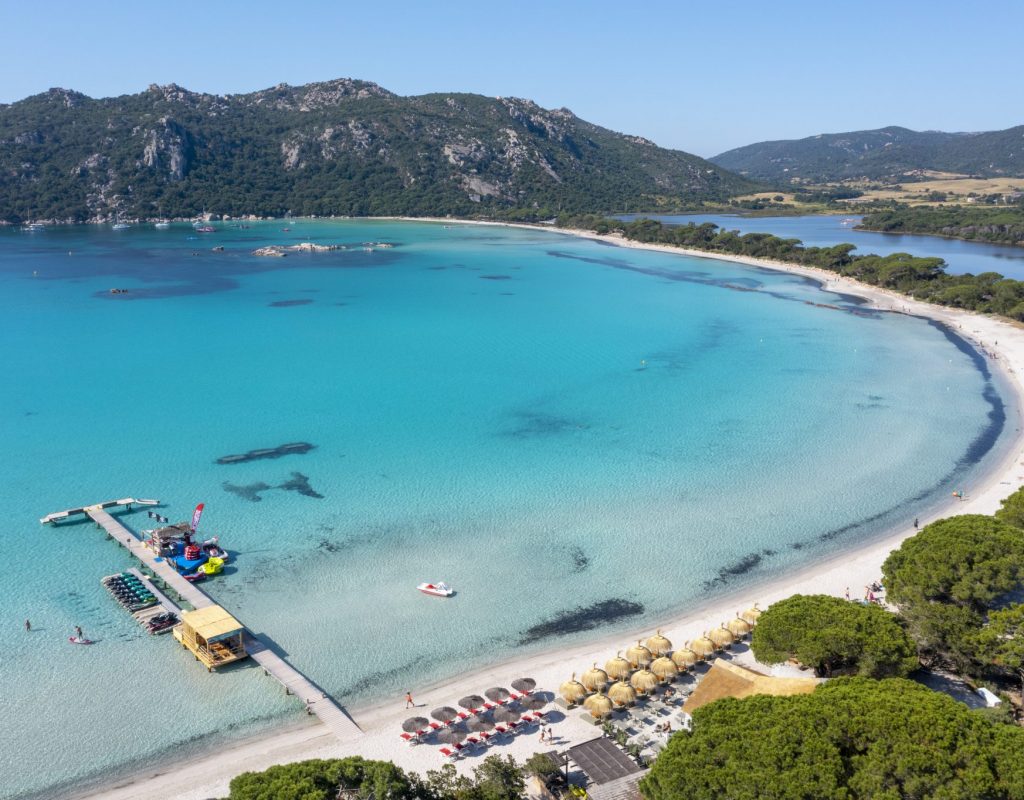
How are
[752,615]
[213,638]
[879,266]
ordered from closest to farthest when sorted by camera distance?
[213,638] < [752,615] < [879,266]

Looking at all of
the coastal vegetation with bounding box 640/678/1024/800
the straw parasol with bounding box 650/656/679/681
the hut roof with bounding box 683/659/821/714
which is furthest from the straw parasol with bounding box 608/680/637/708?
→ the coastal vegetation with bounding box 640/678/1024/800

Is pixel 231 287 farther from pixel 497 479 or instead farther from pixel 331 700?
pixel 331 700

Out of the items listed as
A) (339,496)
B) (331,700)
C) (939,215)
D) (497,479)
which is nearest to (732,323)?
(497,479)

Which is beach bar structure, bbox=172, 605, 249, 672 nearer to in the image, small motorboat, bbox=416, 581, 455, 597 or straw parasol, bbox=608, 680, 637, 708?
small motorboat, bbox=416, 581, 455, 597

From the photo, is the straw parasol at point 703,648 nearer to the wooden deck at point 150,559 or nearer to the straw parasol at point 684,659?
the straw parasol at point 684,659

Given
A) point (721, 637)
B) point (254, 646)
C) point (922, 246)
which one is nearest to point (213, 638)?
point (254, 646)

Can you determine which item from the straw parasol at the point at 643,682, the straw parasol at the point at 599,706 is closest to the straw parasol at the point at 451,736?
the straw parasol at the point at 599,706

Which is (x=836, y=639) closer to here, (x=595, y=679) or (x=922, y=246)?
(x=595, y=679)
